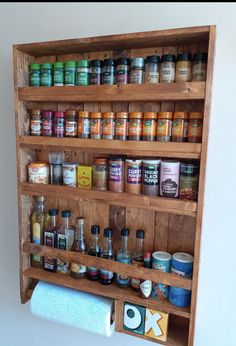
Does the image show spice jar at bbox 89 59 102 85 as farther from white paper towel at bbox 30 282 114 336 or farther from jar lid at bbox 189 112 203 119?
white paper towel at bbox 30 282 114 336

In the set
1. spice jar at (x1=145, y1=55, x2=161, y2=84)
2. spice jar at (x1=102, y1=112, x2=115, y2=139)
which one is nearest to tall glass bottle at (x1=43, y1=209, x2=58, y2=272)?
spice jar at (x1=102, y1=112, x2=115, y2=139)

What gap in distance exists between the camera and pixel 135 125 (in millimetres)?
824

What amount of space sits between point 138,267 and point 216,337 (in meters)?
0.40

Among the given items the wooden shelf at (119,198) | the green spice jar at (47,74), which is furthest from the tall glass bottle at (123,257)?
the green spice jar at (47,74)

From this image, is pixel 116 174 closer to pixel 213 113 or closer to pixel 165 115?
pixel 165 115

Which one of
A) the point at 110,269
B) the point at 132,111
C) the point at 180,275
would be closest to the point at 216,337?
the point at 180,275

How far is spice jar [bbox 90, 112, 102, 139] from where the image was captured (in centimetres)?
87

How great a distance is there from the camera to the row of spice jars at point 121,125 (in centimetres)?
79

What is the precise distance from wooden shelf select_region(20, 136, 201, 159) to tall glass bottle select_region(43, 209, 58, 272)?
0.85 feet

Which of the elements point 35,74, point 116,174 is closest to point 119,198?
point 116,174

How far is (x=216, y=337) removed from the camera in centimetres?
92

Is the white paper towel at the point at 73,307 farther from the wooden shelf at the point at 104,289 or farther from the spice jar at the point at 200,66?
the spice jar at the point at 200,66

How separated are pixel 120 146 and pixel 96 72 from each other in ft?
0.88

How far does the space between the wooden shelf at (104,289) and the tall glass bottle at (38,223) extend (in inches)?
1.3
